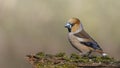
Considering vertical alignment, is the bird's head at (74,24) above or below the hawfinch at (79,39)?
above

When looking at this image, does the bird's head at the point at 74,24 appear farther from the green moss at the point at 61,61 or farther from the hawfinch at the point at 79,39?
the green moss at the point at 61,61

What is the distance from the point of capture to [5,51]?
8.97m

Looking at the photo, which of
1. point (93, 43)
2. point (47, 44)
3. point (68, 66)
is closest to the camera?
point (68, 66)

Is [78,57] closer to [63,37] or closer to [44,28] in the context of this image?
[63,37]

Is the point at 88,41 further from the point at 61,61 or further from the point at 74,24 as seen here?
the point at 61,61

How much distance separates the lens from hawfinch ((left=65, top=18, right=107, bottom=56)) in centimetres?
477

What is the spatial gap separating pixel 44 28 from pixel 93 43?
5242mm

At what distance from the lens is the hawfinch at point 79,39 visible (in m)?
4.77

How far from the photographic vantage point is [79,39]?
4.89 m

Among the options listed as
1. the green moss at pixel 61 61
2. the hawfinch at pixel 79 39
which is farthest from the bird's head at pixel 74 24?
the green moss at pixel 61 61

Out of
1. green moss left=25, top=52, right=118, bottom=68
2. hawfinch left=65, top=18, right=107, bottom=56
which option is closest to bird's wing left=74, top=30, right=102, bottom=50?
hawfinch left=65, top=18, right=107, bottom=56

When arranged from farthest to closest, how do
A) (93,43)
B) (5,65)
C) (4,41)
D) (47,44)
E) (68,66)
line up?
(4,41) < (47,44) < (5,65) < (93,43) < (68,66)

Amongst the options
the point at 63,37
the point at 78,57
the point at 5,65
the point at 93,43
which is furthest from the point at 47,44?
the point at 78,57

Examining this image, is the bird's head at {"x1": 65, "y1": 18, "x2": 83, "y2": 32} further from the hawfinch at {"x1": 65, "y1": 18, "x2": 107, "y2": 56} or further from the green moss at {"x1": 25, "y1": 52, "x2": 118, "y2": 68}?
the green moss at {"x1": 25, "y1": 52, "x2": 118, "y2": 68}
